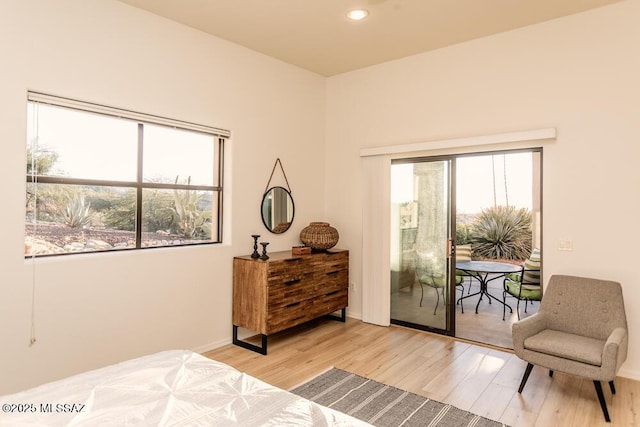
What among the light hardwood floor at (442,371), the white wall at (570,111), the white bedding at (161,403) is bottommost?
the light hardwood floor at (442,371)

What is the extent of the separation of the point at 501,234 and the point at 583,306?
3012 mm

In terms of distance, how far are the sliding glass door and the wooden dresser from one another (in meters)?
0.86

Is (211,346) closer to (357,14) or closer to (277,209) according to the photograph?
(277,209)

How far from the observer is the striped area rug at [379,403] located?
249 cm

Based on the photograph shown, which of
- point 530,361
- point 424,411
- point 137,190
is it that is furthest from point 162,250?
point 530,361

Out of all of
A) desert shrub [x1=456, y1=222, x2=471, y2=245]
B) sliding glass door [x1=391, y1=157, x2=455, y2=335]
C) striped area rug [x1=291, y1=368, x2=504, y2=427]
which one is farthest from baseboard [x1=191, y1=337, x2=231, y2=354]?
desert shrub [x1=456, y1=222, x2=471, y2=245]

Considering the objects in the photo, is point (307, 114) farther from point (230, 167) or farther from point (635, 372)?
point (635, 372)

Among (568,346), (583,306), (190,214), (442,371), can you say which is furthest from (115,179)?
(583,306)

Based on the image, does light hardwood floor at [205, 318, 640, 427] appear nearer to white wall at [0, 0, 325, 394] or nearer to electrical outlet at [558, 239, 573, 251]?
white wall at [0, 0, 325, 394]

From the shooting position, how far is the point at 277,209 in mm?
4383

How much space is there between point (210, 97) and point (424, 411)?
10.6 feet

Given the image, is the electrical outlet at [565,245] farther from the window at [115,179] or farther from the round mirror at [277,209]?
the window at [115,179]

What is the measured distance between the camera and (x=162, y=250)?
334 centimetres

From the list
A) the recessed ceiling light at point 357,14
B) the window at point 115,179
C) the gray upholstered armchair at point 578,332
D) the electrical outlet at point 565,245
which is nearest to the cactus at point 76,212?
the window at point 115,179
